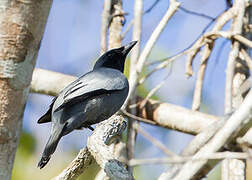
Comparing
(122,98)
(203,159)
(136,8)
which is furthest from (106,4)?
(203,159)

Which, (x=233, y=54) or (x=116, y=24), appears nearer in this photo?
(x=233, y=54)

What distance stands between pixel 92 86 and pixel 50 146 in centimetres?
66

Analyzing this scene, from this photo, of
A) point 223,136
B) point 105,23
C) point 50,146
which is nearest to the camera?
point 223,136

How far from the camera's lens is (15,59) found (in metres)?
2.10

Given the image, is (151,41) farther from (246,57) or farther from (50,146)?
(50,146)

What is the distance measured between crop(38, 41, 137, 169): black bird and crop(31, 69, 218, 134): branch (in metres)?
0.98

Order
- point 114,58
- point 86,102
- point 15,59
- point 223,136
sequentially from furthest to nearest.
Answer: point 114,58
point 86,102
point 223,136
point 15,59

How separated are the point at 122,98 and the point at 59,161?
5.67 feet

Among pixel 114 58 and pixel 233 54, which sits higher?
pixel 233 54

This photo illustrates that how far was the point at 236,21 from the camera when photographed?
16.9 ft

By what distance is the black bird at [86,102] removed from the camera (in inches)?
143

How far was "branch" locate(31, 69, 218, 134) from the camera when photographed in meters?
4.79

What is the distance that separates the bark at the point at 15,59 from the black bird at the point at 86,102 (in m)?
1.27

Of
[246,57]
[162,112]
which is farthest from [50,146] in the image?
[246,57]
